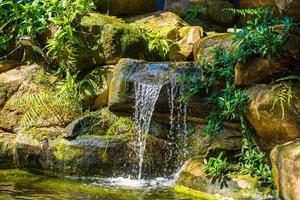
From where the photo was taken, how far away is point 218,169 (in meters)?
7.09

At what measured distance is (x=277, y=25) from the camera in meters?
7.27

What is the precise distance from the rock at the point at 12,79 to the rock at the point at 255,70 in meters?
5.16

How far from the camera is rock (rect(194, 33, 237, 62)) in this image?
8422 millimetres

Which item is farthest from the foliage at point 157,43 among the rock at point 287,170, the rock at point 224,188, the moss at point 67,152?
the rock at point 287,170

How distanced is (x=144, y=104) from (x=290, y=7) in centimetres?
310

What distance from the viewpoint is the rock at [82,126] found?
8367 millimetres

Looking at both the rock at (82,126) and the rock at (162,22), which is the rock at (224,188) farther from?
the rock at (162,22)

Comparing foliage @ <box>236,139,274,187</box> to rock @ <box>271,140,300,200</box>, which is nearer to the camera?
rock @ <box>271,140,300,200</box>

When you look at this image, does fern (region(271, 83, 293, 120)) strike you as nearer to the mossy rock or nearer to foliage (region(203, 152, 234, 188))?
foliage (region(203, 152, 234, 188))

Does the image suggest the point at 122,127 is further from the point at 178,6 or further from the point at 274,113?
→ the point at 178,6

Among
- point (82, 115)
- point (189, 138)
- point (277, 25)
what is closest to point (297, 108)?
point (277, 25)

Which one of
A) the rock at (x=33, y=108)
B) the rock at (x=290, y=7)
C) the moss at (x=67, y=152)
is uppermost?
the rock at (x=290, y=7)

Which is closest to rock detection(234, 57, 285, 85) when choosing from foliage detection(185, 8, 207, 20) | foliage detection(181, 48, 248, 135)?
foliage detection(181, 48, 248, 135)

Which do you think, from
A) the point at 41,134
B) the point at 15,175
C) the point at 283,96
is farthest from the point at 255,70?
the point at 15,175
